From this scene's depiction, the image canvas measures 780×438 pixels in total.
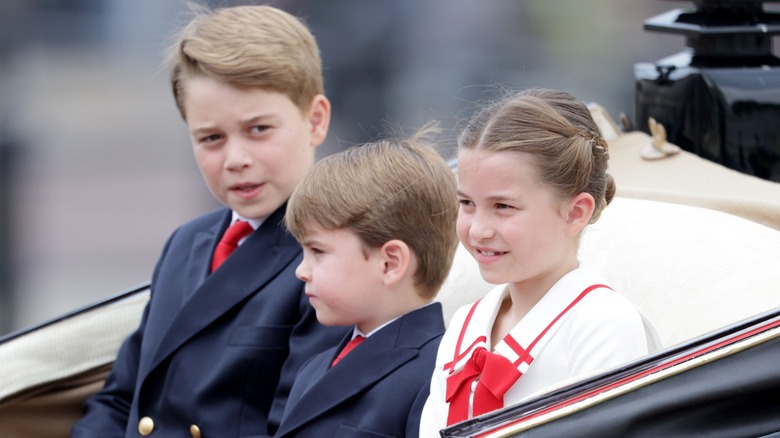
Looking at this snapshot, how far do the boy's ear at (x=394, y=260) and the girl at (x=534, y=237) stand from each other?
0.72 feet

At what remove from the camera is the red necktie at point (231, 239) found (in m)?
1.94

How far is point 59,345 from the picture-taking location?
1.99 m

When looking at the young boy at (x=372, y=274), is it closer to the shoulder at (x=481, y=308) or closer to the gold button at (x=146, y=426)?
the shoulder at (x=481, y=308)

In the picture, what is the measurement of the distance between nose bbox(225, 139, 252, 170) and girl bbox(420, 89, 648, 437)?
1.85 feet

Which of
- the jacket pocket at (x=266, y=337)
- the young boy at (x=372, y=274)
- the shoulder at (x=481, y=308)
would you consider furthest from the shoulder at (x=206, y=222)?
the shoulder at (x=481, y=308)

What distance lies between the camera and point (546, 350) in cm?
129

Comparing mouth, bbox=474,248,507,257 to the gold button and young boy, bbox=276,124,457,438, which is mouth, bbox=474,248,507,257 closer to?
young boy, bbox=276,124,457,438

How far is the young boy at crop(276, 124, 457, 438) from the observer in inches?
61.0

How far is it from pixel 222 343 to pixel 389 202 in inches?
16.6

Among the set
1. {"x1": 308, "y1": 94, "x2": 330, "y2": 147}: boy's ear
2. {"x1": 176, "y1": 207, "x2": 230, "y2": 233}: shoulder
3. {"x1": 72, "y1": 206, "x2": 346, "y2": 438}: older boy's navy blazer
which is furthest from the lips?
{"x1": 176, "y1": 207, "x2": 230, "y2": 233}: shoulder

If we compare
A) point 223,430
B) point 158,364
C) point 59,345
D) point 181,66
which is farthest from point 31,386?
point 181,66

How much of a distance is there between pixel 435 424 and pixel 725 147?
0.90 meters

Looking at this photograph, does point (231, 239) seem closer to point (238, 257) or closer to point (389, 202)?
point (238, 257)

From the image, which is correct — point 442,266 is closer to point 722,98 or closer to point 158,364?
point 158,364
